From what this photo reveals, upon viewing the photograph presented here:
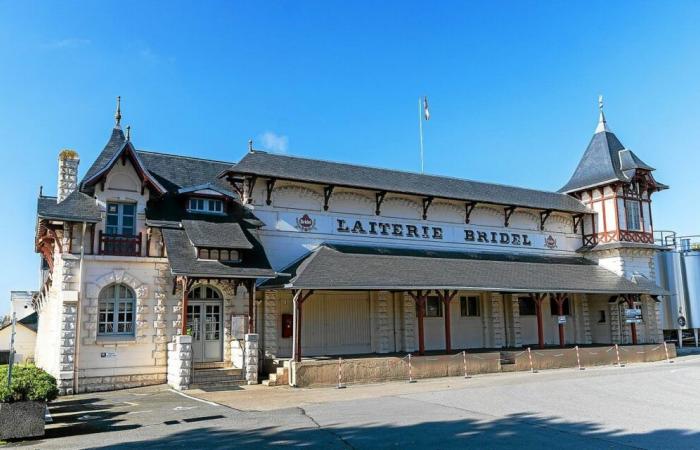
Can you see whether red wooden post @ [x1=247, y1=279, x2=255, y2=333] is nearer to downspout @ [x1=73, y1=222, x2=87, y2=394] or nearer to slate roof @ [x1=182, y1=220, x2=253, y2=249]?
slate roof @ [x1=182, y1=220, x2=253, y2=249]

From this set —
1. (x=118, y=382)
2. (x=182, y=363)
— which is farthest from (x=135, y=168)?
(x=118, y=382)

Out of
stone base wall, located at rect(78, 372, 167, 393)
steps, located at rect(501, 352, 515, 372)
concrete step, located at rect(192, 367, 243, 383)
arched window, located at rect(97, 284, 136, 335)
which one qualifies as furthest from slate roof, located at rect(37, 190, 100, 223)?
steps, located at rect(501, 352, 515, 372)

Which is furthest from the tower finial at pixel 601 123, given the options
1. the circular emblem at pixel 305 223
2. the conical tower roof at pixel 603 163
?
the circular emblem at pixel 305 223

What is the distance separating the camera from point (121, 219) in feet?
60.5

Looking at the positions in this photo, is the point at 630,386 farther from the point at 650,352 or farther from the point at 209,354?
the point at 209,354

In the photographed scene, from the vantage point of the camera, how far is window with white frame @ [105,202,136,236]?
18.3m

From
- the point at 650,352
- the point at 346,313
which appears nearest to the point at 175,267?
the point at 346,313

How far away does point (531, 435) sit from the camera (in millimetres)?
9594

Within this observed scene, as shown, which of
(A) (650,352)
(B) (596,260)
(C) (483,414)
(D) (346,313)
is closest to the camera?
(C) (483,414)

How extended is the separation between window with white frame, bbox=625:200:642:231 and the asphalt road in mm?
12606

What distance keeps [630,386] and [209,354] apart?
12.6 m

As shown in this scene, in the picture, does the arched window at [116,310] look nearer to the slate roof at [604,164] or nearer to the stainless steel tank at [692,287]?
the slate roof at [604,164]

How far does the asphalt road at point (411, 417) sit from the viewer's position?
934 centimetres

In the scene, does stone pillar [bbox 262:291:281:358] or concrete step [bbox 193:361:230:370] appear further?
stone pillar [bbox 262:291:281:358]
